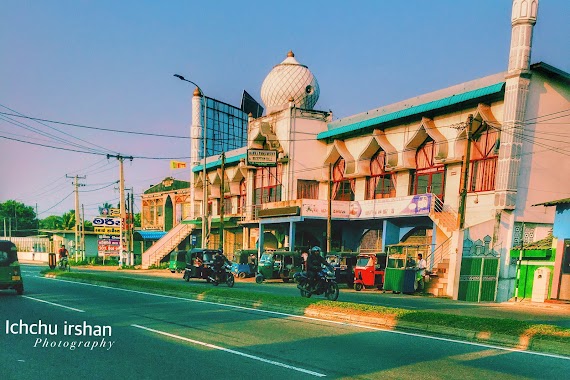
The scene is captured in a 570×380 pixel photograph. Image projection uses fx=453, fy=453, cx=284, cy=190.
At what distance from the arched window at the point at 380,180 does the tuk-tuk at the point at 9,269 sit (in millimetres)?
22219

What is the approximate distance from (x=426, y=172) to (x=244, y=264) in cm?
1335

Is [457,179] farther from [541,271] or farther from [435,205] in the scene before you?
[541,271]

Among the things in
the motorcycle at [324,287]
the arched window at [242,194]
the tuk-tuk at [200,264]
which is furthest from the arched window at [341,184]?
the motorcycle at [324,287]

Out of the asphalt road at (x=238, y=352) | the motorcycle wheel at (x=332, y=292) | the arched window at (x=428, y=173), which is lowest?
the motorcycle wheel at (x=332, y=292)

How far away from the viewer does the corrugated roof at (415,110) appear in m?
23.2

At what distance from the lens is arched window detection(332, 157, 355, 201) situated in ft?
112

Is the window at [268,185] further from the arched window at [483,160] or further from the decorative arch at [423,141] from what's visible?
the arched window at [483,160]

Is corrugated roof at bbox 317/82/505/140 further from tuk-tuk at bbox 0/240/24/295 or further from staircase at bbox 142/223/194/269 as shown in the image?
tuk-tuk at bbox 0/240/24/295

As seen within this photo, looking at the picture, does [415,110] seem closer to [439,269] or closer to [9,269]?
[439,269]

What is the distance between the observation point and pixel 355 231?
113 ft

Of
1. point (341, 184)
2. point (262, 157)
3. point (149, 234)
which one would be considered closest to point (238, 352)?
point (262, 157)

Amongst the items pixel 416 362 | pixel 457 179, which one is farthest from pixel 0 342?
pixel 457 179

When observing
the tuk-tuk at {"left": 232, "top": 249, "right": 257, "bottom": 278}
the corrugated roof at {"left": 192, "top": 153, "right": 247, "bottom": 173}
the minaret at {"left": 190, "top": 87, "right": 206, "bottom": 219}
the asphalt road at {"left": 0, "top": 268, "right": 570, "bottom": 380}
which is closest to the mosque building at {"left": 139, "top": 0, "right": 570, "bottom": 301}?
the corrugated roof at {"left": 192, "top": 153, "right": 247, "bottom": 173}

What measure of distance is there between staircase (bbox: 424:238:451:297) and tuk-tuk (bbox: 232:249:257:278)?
1203cm
